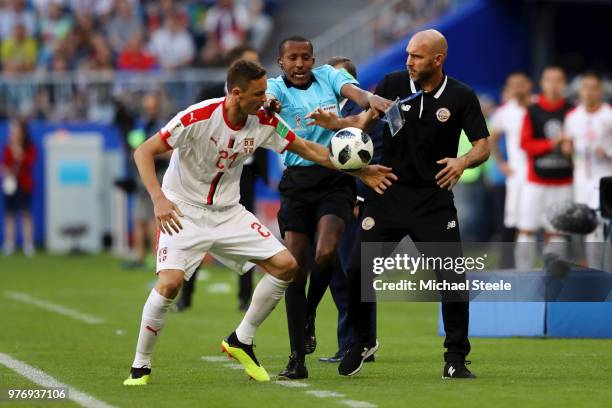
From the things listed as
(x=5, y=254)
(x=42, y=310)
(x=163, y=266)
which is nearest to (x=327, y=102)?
(x=163, y=266)

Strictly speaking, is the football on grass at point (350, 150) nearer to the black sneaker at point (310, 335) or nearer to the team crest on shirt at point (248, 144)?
the team crest on shirt at point (248, 144)

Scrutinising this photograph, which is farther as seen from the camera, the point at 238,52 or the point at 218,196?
the point at 238,52

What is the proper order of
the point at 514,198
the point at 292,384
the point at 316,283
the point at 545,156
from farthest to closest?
the point at 514,198 → the point at 545,156 → the point at 316,283 → the point at 292,384

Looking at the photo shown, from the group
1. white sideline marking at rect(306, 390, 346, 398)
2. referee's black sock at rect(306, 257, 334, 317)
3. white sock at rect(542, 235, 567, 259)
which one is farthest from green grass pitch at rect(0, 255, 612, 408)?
white sock at rect(542, 235, 567, 259)

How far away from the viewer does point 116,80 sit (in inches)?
977

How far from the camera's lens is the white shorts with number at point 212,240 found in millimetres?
8891

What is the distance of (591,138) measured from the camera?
51.7 ft

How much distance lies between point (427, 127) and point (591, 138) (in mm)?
6957

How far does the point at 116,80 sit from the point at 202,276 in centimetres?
680

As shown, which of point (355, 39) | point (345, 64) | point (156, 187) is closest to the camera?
point (156, 187)

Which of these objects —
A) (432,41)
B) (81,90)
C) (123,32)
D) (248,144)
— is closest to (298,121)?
(248,144)

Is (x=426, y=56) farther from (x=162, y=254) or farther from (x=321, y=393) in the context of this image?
(x=321, y=393)

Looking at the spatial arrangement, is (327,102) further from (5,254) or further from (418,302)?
(5,254)

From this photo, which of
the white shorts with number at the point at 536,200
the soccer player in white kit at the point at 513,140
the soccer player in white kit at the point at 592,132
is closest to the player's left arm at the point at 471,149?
the soccer player in white kit at the point at 592,132
